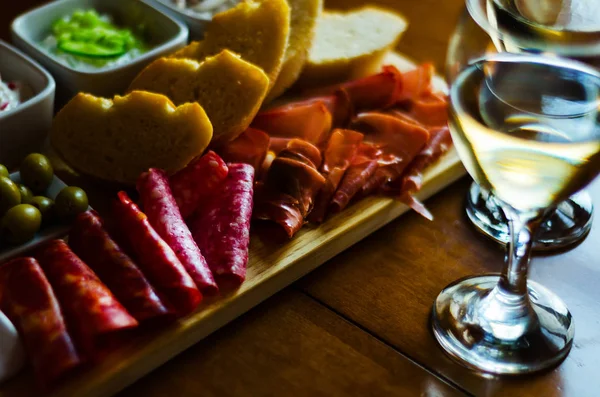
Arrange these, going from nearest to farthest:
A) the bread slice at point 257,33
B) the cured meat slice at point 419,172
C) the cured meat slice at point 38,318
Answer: the cured meat slice at point 38,318, the cured meat slice at point 419,172, the bread slice at point 257,33

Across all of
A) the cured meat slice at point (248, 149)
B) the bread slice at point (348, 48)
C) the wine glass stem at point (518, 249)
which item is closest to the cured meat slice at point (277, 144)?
the cured meat slice at point (248, 149)

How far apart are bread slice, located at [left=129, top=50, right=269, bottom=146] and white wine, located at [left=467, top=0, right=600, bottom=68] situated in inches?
17.2

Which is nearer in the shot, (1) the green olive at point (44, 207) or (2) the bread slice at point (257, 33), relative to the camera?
(1) the green olive at point (44, 207)

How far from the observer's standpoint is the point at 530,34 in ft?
2.97

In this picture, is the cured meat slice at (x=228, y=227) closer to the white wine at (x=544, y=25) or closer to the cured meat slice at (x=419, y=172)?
the cured meat slice at (x=419, y=172)

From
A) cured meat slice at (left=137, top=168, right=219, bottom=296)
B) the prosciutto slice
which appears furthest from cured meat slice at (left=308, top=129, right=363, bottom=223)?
cured meat slice at (left=137, top=168, right=219, bottom=296)

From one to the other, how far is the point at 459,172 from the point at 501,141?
55 centimetres

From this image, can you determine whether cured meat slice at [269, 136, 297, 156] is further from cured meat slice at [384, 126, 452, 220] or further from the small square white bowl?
the small square white bowl

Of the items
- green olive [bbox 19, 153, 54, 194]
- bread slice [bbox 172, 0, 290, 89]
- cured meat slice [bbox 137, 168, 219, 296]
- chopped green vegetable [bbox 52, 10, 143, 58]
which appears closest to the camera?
cured meat slice [bbox 137, 168, 219, 296]

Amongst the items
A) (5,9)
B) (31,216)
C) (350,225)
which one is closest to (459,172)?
(350,225)

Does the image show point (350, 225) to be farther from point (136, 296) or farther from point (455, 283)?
point (136, 296)

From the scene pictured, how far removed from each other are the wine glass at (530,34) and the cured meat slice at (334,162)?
0.81 ft

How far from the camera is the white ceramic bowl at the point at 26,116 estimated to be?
4.12ft

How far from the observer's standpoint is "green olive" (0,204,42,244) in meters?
1.03
